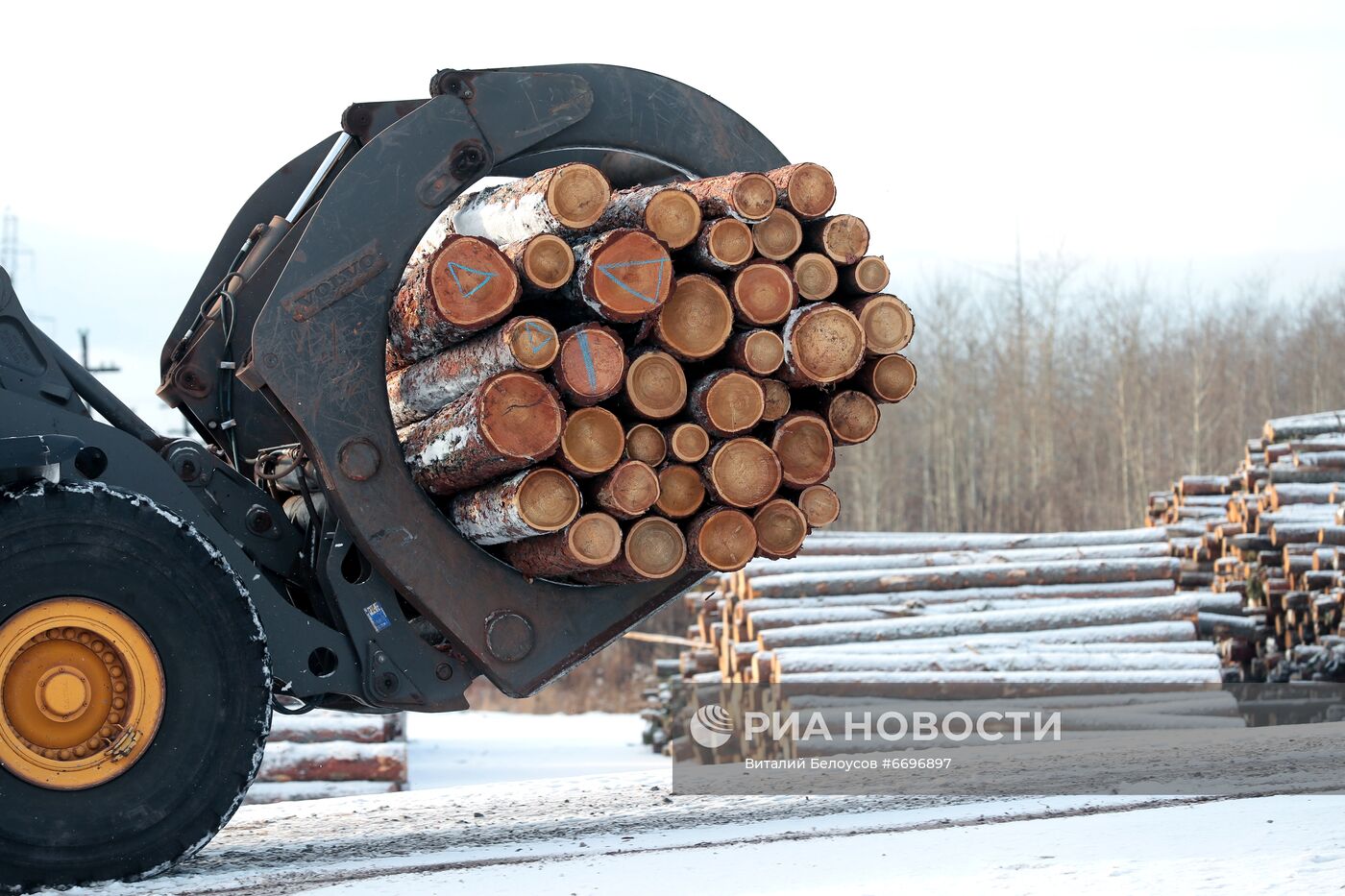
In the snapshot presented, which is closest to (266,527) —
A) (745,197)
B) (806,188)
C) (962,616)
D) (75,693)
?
(75,693)

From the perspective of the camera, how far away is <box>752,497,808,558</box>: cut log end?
19.7 feet

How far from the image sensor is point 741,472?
5891 millimetres

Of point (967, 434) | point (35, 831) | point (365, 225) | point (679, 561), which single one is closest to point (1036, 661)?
point (679, 561)

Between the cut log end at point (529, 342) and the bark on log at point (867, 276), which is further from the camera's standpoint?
the bark on log at point (867, 276)

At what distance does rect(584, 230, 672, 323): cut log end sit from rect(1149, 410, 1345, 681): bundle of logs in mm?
11629

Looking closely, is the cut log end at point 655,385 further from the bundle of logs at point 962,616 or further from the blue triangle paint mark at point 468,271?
the bundle of logs at point 962,616

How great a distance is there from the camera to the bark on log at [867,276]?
19.8 feet

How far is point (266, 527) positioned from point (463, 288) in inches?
52.3

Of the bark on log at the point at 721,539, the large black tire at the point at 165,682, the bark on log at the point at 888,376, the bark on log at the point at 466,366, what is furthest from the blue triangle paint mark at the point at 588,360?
the large black tire at the point at 165,682

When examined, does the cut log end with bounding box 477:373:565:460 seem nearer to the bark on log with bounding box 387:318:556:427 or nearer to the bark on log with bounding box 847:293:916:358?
the bark on log with bounding box 387:318:556:427

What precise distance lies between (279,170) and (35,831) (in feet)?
10.8

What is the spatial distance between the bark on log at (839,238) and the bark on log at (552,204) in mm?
838

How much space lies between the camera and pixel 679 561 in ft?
19.1

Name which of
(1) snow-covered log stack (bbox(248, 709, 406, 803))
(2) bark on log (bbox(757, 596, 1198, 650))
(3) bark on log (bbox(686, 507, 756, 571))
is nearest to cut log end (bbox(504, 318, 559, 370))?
(3) bark on log (bbox(686, 507, 756, 571))
